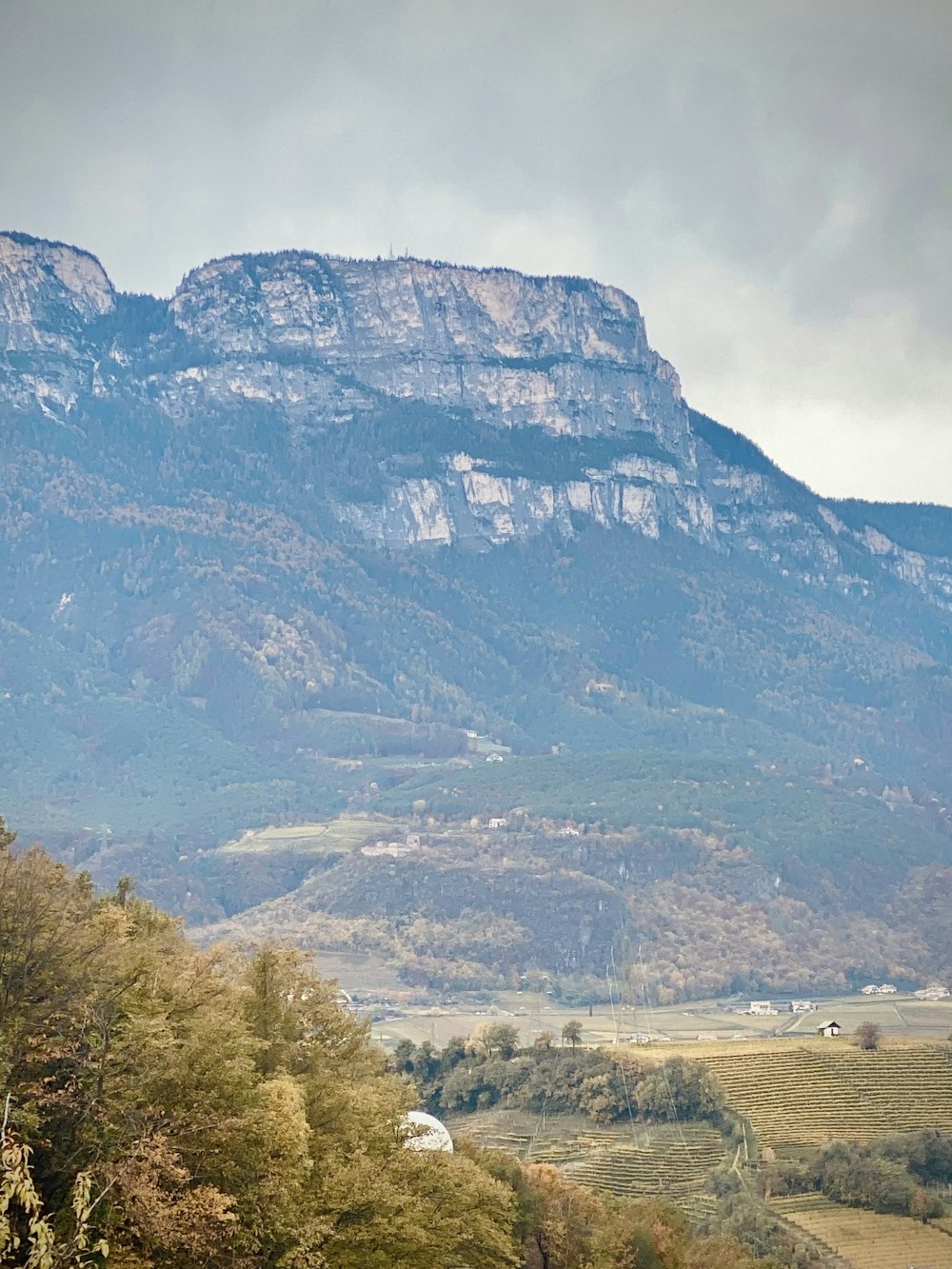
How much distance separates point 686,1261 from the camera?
7469 cm

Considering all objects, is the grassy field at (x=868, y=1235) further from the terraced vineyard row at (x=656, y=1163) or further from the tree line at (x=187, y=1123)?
the tree line at (x=187, y=1123)

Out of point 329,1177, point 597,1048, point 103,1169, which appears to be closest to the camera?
point 103,1169

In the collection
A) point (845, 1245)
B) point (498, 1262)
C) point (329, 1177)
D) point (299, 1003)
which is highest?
point (299, 1003)

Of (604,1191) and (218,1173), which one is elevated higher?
(218,1173)

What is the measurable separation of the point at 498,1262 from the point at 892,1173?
58445 mm

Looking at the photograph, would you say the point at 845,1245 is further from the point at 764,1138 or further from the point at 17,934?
the point at 17,934

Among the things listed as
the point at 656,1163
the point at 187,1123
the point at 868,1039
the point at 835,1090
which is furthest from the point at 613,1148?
the point at 187,1123

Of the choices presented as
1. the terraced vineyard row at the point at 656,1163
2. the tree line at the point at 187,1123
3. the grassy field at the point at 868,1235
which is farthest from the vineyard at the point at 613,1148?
the tree line at the point at 187,1123

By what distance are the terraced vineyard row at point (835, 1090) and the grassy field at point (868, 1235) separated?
12.0 m

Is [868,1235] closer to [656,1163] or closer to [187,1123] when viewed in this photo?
[656,1163]

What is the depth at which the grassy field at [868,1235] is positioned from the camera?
317 feet

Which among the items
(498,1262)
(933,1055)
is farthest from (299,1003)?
(933,1055)

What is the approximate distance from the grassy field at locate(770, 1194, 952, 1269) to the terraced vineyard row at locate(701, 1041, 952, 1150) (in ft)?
39.5

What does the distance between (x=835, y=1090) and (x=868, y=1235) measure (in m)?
30.8
